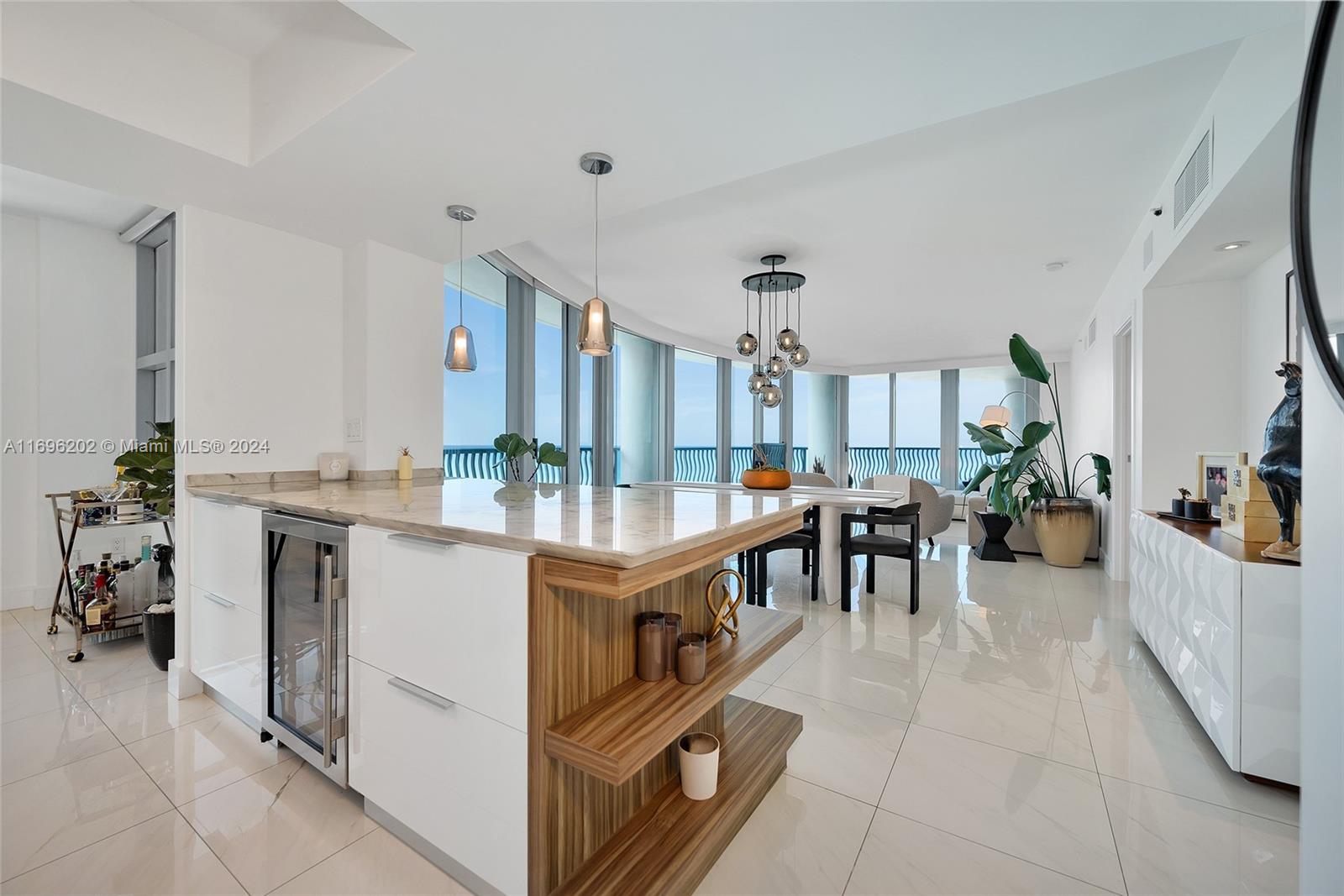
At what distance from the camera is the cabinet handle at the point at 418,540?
137cm

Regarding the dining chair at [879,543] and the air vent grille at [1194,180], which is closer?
the air vent grille at [1194,180]

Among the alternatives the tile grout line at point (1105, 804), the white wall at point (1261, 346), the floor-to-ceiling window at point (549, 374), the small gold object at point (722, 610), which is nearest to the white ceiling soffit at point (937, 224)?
the floor-to-ceiling window at point (549, 374)

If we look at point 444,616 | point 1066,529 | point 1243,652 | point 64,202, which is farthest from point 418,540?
point 1066,529

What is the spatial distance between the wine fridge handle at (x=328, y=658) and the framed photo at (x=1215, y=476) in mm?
3484

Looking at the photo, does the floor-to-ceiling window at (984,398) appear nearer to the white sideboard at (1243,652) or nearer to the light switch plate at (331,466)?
the white sideboard at (1243,652)

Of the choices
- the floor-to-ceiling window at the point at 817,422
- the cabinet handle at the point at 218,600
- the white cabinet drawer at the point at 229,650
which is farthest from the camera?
the floor-to-ceiling window at the point at 817,422

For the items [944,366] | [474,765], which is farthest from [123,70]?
[944,366]

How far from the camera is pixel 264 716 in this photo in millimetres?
2000

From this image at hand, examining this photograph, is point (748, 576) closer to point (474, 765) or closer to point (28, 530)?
point (474, 765)

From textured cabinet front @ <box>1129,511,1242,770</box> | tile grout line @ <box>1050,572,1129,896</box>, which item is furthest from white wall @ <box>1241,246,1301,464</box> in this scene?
tile grout line @ <box>1050,572,1129,896</box>

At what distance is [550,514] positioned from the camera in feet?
5.37

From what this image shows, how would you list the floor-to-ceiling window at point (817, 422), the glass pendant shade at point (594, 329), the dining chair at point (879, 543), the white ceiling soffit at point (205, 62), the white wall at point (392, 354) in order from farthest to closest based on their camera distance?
the floor-to-ceiling window at point (817, 422)
the dining chair at point (879, 543)
the white wall at point (392, 354)
the glass pendant shade at point (594, 329)
the white ceiling soffit at point (205, 62)

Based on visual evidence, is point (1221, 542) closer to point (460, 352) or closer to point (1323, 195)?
point (1323, 195)

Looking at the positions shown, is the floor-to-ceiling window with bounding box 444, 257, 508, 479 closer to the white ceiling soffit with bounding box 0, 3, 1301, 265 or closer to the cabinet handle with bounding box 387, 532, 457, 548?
the white ceiling soffit with bounding box 0, 3, 1301, 265
